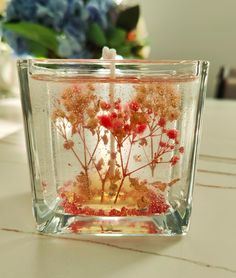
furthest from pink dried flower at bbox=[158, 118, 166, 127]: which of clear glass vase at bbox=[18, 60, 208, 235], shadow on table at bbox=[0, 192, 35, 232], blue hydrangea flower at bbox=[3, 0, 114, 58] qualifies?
blue hydrangea flower at bbox=[3, 0, 114, 58]

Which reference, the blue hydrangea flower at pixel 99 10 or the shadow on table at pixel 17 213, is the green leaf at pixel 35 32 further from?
the shadow on table at pixel 17 213

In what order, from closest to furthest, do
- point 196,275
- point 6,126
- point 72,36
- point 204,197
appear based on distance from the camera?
point 196,275 < point 204,197 < point 6,126 < point 72,36

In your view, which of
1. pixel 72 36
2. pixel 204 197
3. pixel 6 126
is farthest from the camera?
pixel 72 36

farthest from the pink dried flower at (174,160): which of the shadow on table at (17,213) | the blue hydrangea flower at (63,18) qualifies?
the blue hydrangea flower at (63,18)

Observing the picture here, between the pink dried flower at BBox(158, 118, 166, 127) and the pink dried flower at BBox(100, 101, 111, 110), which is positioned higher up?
the pink dried flower at BBox(100, 101, 111, 110)

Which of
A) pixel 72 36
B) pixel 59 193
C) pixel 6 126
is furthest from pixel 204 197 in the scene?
pixel 72 36

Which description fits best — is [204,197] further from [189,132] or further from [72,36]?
[72,36]

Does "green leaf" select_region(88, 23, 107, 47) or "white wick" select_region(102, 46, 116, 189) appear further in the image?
"green leaf" select_region(88, 23, 107, 47)

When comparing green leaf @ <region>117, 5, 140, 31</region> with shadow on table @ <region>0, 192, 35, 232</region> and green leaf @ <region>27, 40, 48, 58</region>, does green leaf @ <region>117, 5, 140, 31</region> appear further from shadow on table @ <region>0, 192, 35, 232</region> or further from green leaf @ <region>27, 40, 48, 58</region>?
shadow on table @ <region>0, 192, 35, 232</region>
